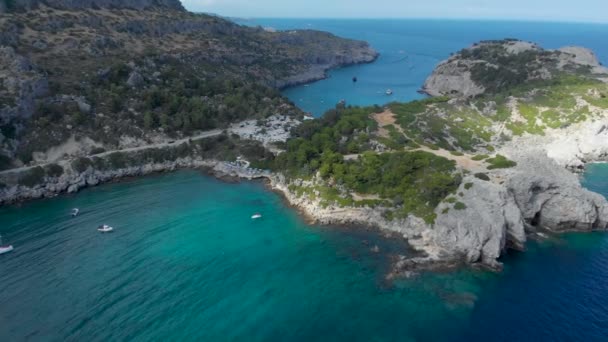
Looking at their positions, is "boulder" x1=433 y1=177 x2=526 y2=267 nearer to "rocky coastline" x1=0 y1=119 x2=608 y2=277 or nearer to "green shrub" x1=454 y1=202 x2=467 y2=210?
"rocky coastline" x1=0 y1=119 x2=608 y2=277

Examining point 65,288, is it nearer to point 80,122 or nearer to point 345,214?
point 345,214

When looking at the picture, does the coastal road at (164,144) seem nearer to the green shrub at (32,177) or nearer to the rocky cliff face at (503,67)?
the green shrub at (32,177)

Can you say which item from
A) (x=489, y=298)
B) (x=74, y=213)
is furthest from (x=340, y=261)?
(x=74, y=213)

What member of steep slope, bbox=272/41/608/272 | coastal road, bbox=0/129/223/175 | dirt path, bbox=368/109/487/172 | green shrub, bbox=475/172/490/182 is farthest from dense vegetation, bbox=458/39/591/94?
coastal road, bbox=0/129/223/175

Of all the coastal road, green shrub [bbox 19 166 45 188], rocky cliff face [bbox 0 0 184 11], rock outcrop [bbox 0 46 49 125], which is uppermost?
rocky cliff face [bbox 0 0 184 11]

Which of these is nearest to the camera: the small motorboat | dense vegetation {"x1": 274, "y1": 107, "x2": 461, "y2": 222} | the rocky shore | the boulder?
the boulder

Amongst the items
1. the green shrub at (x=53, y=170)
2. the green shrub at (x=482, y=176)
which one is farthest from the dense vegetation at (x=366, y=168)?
the green shrub at (x=53, y=170)
